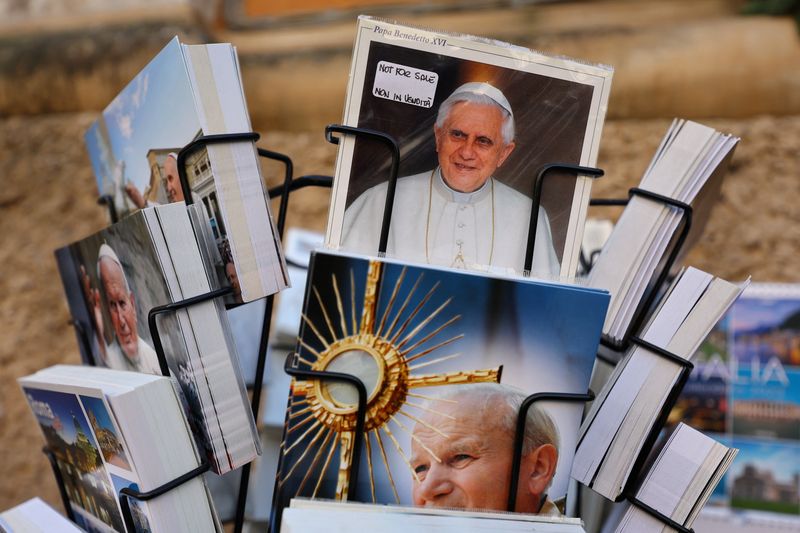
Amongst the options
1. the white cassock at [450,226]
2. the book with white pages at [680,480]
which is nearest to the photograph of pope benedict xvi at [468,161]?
the white cassock at [450,226]

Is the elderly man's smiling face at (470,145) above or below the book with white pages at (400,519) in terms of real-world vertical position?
above

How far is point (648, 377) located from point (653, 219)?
9 centimetres

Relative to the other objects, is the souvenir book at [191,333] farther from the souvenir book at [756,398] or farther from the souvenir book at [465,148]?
the souvenir book at [756,398]

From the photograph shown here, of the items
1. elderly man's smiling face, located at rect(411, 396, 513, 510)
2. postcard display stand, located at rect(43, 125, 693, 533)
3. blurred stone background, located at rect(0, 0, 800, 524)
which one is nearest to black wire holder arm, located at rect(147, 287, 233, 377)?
postcard display stand, located at rect(43, 125, 693, 533)

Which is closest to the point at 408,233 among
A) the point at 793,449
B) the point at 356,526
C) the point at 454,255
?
the point at 454,255

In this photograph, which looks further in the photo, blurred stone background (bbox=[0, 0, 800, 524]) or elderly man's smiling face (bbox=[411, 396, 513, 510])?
blurred stone background (bbox=[0, 0, 800, 524])

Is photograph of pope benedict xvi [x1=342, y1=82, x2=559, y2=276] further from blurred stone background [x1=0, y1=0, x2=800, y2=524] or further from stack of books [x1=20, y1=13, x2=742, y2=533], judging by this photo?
blurred stone background [x1=0, y1=0, x2=800, y2=524]

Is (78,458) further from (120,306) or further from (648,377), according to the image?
(648,377)

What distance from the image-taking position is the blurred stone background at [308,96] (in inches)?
35.0

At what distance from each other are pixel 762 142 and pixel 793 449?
0.42 metres

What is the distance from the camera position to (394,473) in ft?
0.97

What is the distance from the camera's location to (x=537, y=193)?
328mm

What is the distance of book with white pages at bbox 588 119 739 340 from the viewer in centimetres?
35

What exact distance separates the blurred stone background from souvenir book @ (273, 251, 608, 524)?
0.68 m
